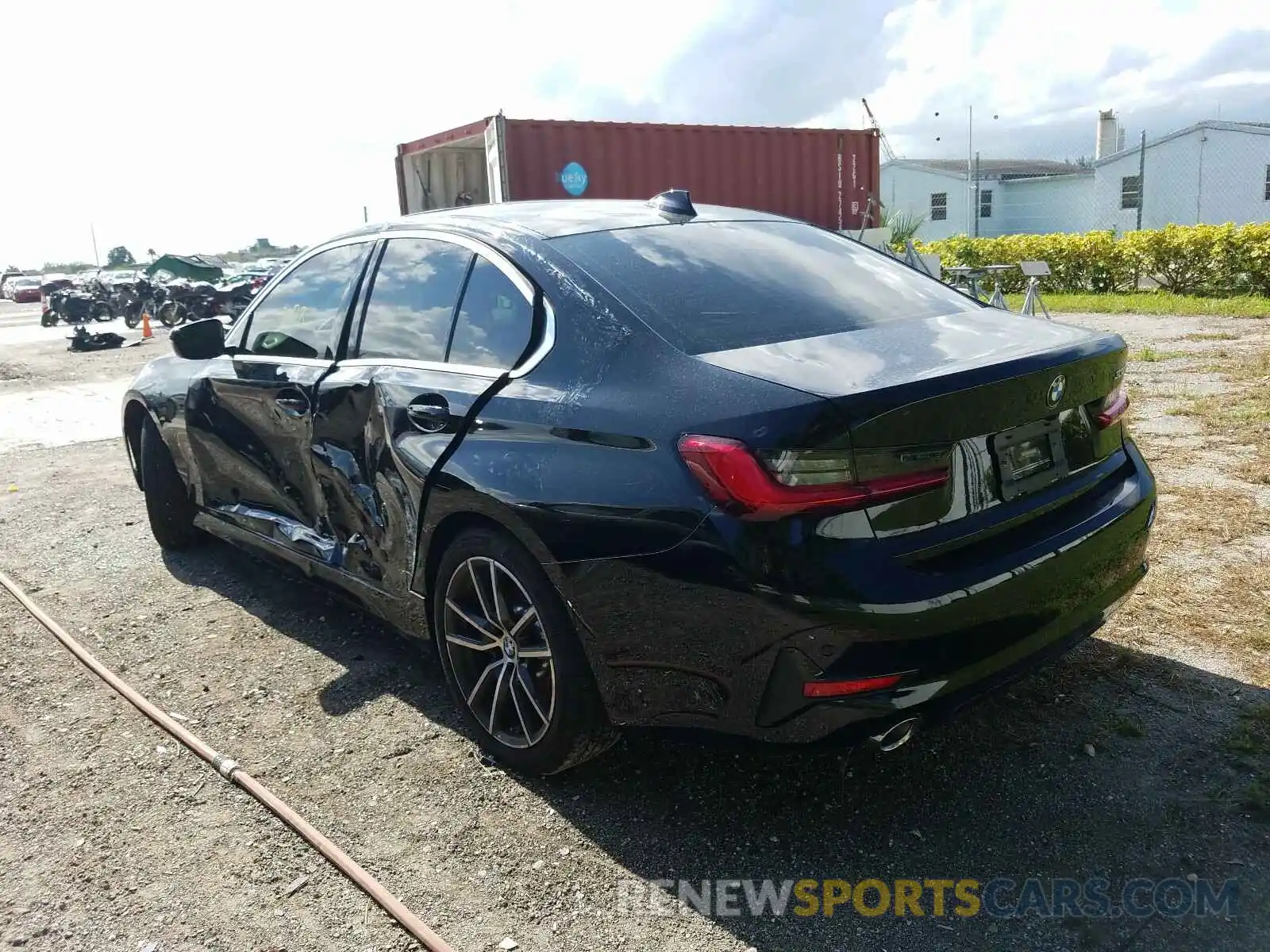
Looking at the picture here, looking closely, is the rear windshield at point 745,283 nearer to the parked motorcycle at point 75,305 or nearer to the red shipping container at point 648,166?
the red shipping container at point 648,166

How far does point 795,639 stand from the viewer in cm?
223

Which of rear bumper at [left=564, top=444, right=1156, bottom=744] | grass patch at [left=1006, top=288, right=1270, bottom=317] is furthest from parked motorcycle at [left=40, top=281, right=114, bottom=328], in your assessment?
rear bumper at [left=564, top=444, right=1156, bottom=744]

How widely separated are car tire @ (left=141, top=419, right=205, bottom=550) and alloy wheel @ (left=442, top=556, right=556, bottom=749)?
250 cm

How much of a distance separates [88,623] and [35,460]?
477 cm

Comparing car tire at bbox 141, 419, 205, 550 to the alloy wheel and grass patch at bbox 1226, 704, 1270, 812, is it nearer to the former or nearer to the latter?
the alloy wheel

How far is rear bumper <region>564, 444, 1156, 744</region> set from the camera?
2.24m

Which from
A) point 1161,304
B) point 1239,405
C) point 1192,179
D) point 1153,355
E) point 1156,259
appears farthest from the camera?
point 1192,179

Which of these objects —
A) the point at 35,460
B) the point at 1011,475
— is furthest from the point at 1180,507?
the point at 35,460

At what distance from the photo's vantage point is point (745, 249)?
3246 mm

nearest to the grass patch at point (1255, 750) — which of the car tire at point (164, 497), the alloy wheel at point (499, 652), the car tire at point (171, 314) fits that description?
the alloy wheel at point (499, 652)

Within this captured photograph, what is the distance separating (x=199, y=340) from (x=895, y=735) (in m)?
3.44

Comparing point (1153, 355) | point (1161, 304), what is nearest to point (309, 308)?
point (1153, 355)

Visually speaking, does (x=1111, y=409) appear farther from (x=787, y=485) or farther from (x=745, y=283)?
(x=787, y=485)

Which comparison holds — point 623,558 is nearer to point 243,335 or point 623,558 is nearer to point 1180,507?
point 243,335
